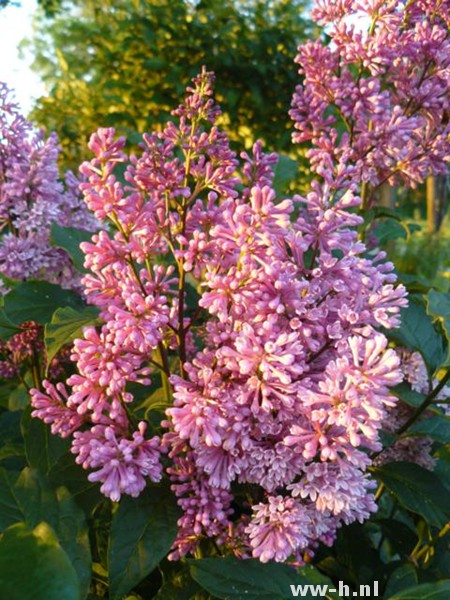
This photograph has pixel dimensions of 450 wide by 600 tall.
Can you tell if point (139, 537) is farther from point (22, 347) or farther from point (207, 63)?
point (207, 63)

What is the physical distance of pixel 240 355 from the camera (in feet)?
2.38

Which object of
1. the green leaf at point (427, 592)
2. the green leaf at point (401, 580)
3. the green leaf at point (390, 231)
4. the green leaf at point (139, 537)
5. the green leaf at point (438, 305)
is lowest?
the green leaf at point (401, 580)

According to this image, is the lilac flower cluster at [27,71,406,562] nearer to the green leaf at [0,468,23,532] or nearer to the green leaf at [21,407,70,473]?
the green leaf at [0,468,23,532]

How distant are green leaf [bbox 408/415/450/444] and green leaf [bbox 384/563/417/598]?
0.21m

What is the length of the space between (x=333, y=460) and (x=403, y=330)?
1.47ft

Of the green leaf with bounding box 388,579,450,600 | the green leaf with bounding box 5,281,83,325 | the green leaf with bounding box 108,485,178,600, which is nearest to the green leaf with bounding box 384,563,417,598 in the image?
the green leaf with bounding box 388,579,450,600

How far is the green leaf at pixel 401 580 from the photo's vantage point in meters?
0.90

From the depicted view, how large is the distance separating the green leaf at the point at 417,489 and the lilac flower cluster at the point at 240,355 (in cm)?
18

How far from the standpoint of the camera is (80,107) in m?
5.07

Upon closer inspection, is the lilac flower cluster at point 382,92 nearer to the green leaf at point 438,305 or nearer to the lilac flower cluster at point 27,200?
the green leaf at point 438,305

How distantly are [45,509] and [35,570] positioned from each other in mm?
314

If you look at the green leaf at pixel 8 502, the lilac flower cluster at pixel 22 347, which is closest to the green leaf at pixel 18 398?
the lilac flower cluster at pixel 22 347

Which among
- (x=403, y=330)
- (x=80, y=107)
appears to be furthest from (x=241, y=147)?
(x=403, y=330)

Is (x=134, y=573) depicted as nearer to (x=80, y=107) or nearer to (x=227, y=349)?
(x=227, y=349)
